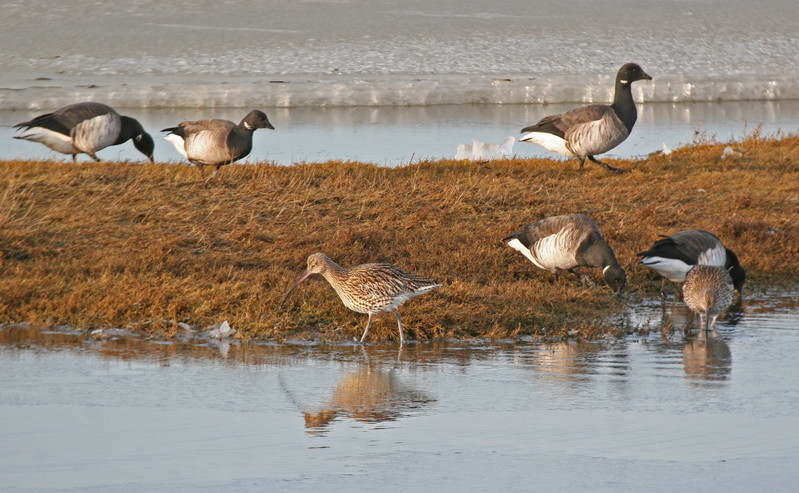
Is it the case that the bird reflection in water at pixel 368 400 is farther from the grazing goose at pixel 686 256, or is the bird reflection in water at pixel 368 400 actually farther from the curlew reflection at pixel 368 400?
the grazing goose at pixel 686 256

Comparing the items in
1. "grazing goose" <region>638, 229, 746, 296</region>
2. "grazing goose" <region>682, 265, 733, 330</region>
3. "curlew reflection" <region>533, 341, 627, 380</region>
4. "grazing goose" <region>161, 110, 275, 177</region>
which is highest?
"grazing goose" <region>161, 110, 275, 177</region>

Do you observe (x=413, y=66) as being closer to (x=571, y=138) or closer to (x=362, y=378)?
(x=571, y=138)

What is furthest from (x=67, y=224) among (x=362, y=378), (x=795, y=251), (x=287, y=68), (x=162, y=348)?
(x=287, y=68)

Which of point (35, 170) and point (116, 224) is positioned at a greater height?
point (35, 170)

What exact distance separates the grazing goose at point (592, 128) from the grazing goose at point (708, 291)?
6049mm

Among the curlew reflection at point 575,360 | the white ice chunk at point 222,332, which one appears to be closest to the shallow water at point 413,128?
the white ice chunk at point 222,332

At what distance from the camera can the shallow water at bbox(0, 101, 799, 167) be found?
1836 centimetres

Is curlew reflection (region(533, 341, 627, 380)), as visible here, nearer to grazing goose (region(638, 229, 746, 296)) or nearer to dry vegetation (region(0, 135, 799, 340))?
dry vegetation (region(0, 135, 799, 340))

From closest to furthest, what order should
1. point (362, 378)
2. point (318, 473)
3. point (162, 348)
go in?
point (318, 473) → point (362, 378) → point (162, 348)

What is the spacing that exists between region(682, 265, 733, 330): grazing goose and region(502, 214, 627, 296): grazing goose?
3.05 feet

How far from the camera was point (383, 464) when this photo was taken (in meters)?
5.32

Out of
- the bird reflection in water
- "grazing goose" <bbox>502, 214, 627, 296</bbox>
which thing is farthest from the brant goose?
"grazing goose" <bbox>502, 214, 627, 296</bbox>

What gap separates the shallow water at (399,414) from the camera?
5.18 m

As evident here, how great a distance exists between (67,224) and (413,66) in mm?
22469
